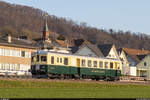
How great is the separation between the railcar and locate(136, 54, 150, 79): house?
1811 inches

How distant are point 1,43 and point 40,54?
741 inches

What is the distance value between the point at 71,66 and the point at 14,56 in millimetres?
20623

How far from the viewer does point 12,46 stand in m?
58.7

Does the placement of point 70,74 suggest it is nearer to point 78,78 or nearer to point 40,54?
point 78,78

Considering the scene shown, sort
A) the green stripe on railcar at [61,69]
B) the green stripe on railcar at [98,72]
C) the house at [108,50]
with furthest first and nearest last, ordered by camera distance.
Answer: the house at [108,50] → the green stripe on railcar at [98,72] → the green stripe on railcar at [61,69]

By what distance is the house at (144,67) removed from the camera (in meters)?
92.9

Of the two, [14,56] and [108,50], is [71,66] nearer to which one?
[14,56]

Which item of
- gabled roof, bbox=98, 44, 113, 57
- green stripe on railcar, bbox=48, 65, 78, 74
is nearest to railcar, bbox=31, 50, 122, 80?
green stripe on railcar, bbox=48, 65, 78, 74

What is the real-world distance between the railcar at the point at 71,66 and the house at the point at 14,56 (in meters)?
16.4

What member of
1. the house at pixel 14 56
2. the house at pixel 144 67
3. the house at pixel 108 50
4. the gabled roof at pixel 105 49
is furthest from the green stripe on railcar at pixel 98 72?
the house at pixel 144 67

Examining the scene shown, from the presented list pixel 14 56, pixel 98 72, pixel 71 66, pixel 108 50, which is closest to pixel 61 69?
pixel 71 66

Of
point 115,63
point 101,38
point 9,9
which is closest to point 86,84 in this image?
point 115,63

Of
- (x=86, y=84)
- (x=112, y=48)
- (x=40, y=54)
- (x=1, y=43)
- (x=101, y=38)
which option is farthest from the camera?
(x=101, y=38)

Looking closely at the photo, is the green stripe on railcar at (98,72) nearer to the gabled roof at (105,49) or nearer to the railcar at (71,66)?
the railcar at (71,66)
